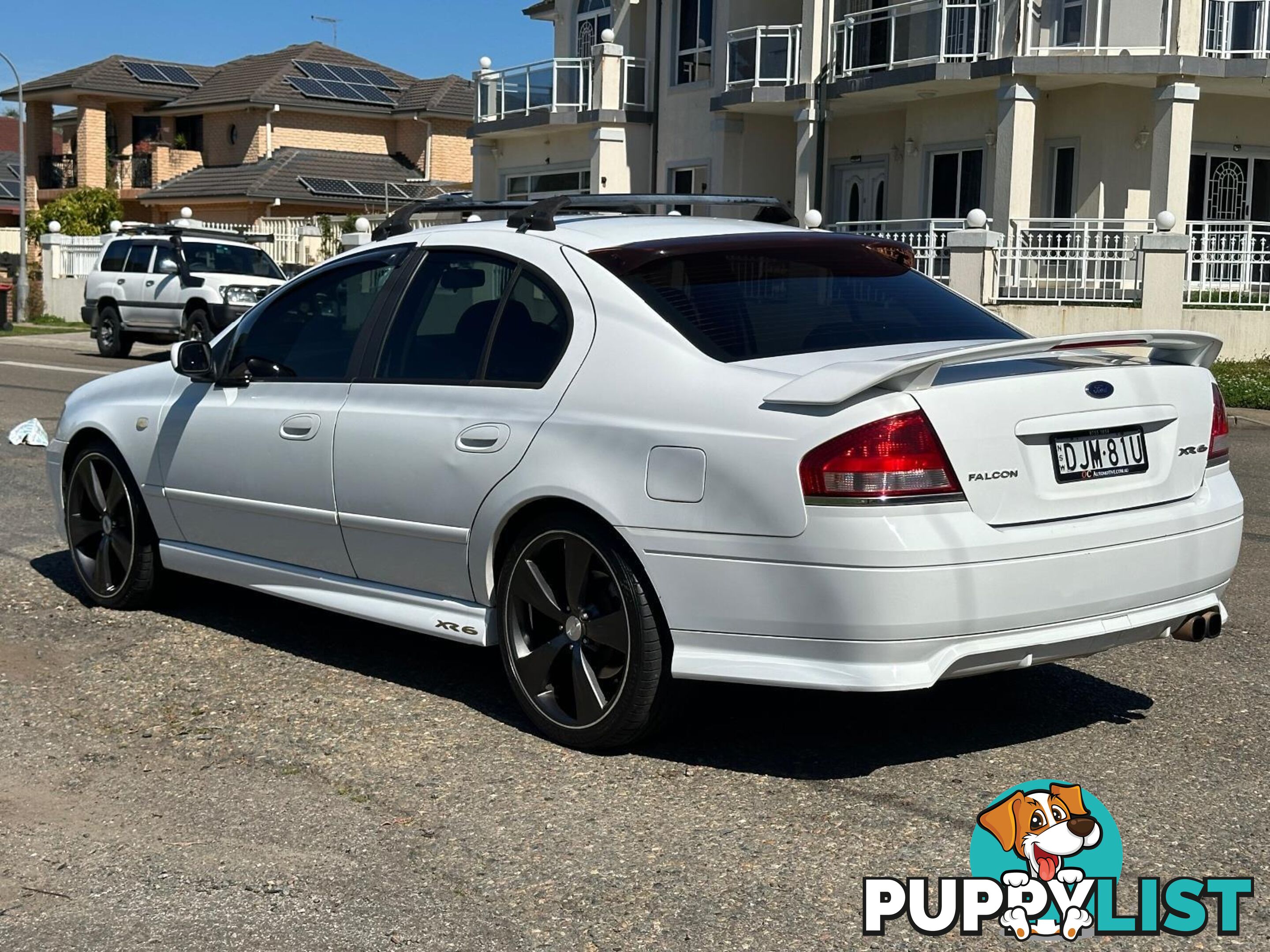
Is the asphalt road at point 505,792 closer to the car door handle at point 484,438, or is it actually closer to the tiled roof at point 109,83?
the car door handle at point 484,438

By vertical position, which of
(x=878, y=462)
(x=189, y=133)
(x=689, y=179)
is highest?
(x=189, y=133)

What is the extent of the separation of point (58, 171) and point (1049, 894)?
6491 centimetres

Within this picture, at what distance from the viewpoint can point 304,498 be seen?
5961 mm

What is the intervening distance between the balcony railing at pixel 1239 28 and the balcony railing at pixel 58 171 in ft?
157

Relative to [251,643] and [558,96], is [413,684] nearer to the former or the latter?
[251,643]

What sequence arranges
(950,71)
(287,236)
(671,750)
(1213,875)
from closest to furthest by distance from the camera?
1. (1213,875)
2. (671,750)
3. (950,71)
4. (287,236)

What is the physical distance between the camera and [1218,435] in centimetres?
529

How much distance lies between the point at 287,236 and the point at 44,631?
30496 mm

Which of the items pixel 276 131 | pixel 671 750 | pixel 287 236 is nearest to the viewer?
pixel 671 750

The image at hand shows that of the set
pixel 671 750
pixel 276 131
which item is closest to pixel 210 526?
pixel 671 750

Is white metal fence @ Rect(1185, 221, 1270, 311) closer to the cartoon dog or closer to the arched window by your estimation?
the arched window

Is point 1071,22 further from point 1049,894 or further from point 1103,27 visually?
point 1049,894

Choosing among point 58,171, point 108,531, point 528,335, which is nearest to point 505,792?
point 528,335

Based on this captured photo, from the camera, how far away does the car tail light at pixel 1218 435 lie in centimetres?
522
